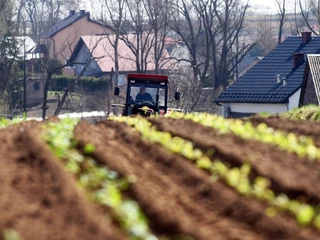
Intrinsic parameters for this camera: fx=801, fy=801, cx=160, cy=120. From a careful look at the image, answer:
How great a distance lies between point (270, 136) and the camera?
32.7 ft

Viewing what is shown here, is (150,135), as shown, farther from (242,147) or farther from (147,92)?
(147,92)

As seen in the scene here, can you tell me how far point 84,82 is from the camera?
5844 centimetres

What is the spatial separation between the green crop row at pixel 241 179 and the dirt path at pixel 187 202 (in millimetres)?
119

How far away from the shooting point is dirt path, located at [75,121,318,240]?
19.4 ft

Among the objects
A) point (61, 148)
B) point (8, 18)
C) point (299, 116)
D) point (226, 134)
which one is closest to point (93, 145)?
point (61, 148)

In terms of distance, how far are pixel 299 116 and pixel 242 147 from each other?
8.18 m

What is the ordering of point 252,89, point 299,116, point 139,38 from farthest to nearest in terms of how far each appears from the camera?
point 139,38
point 252,89
point 299,116

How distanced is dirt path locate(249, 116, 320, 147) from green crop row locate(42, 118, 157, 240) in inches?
121

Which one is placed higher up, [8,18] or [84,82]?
[8,18]

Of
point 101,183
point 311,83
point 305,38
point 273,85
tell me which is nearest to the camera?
point 101,183

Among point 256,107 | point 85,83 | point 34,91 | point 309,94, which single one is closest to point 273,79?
point 256,107

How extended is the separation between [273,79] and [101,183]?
31767 mm

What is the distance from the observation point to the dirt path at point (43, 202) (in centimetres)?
527

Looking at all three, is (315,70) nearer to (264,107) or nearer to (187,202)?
(264,107)
